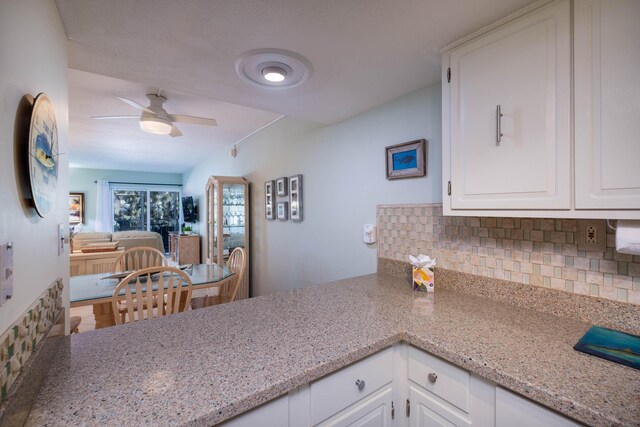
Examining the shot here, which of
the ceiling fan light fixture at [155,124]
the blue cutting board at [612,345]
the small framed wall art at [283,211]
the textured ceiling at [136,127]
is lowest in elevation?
the blue cutting board at [612,345]

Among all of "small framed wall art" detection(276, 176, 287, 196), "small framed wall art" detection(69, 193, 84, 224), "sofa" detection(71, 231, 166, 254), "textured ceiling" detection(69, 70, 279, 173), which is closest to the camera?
"textured ceiling" detection(69, 70, 279, 173)

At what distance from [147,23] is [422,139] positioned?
4.53ft

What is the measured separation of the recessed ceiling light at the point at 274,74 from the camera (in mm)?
1358

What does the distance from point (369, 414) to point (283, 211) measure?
7.22 feet

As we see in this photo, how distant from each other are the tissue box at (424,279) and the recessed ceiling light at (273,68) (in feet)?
3.81

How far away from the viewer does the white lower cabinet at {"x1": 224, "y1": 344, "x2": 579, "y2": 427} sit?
0.74 m

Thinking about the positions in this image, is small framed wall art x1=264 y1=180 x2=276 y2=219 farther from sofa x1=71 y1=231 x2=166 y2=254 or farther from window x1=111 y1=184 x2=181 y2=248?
window x1=111 y1=184 x2=181 y2=248

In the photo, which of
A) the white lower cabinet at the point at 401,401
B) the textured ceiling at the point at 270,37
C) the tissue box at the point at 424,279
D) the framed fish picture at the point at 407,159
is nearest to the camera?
the white lower cabinet at the point at 401,401

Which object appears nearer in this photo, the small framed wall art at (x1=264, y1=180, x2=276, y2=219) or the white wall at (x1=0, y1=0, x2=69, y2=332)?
the white wall at (x1=0, y1=0, x2=69, y2=332)

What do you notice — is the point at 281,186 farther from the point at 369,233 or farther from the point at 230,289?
the point at 369,233

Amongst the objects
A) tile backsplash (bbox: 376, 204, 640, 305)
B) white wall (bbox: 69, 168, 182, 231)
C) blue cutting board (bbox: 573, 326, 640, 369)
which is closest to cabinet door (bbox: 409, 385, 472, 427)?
blue cutting board (bbox: 573, 326, 640, 369)

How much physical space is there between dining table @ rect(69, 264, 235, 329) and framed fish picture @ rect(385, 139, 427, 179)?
5.08ft

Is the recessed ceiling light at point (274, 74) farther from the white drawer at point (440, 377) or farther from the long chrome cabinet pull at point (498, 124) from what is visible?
the white drawer at point (440, 377)

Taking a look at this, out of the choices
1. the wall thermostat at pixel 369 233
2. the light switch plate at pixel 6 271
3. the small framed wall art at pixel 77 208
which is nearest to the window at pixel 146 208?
the small framed wall art at pixel 77 208
